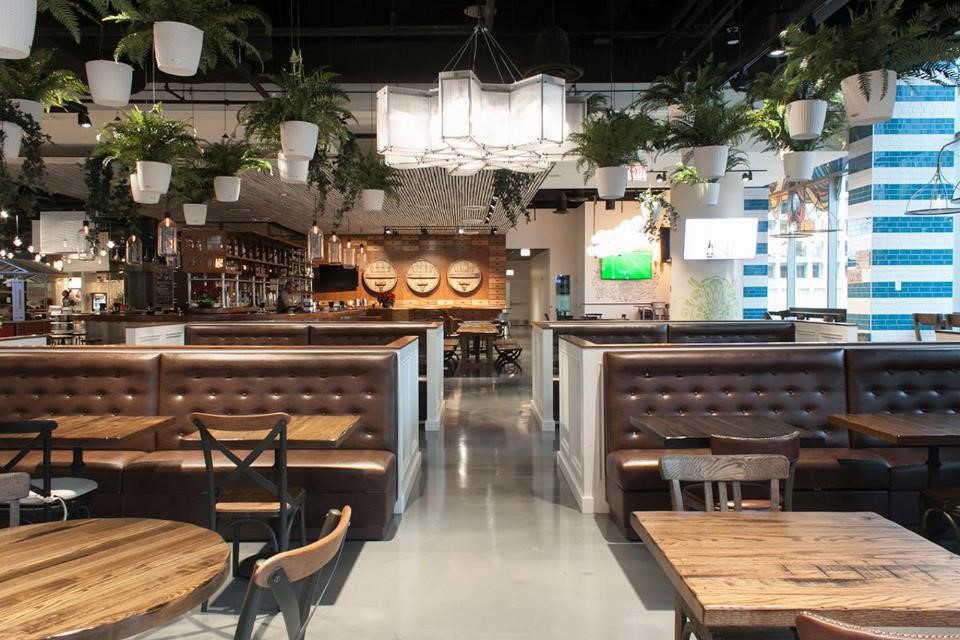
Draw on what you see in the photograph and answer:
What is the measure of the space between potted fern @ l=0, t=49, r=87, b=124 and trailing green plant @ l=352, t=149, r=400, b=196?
9.73ft

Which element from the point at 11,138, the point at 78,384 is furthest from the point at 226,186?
the point at 78,384

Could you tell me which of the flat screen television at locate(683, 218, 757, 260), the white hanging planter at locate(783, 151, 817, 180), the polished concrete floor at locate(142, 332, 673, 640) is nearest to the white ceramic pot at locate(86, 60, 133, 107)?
the polished concrete floor at locate(142, 332, 673, 640)

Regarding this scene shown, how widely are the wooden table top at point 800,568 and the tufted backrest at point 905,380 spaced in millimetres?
2702

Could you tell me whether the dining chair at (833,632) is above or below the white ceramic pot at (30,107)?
below

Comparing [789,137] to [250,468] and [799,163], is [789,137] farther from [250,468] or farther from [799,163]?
[250,468]

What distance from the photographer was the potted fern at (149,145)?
205 inches

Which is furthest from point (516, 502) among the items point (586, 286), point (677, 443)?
point (586, 286)

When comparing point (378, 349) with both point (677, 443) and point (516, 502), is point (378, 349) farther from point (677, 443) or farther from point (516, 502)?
point (677, 443)

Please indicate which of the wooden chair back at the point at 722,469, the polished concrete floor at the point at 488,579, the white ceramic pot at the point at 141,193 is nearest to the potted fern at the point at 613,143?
the polished concrete floor at the point at 488,579

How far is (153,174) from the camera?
518 centimetres

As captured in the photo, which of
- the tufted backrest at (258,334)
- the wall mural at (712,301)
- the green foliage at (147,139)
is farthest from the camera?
the wall mural at (712,301)

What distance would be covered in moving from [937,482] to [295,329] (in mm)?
6140

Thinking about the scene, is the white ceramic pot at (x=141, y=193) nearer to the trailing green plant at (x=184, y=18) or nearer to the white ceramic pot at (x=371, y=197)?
the trailing green plant at (x=184, y=18)

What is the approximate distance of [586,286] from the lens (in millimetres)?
17141
